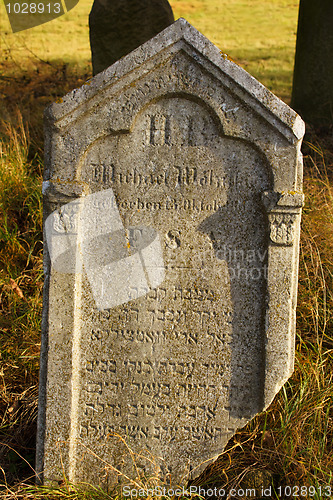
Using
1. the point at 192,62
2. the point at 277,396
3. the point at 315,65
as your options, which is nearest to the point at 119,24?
the point at 315,65

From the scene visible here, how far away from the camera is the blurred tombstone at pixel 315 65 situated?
18.4 feet

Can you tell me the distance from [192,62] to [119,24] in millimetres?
3562

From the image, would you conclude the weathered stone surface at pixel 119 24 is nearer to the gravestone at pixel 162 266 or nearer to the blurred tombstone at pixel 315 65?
the blurred tombstone at pixel 315 65

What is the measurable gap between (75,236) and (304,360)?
1.82 m

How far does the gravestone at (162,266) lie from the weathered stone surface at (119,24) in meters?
3.38

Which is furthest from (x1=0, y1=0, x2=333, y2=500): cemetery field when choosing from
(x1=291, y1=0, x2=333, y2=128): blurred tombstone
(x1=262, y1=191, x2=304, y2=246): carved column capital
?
(x1=262, y1=191, x2=304, y2=246): carved column capital

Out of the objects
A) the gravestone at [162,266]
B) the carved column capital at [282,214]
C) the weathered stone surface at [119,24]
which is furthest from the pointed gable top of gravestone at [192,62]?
the weathered stone surface at [119,24]

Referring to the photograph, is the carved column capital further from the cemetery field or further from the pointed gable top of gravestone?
the cemetery field

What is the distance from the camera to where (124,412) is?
2.61 metres

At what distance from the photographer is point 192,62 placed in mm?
2396

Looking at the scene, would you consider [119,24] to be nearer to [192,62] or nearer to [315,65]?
[315,65]

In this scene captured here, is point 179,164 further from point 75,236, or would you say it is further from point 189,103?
point 75,236

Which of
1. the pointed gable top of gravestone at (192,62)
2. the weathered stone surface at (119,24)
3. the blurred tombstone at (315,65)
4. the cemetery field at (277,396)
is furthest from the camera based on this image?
the blurred tombstone at (315,65)

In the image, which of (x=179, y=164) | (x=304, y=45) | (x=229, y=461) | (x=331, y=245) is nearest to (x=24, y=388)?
(x=229, y=461)
